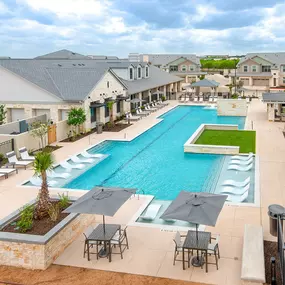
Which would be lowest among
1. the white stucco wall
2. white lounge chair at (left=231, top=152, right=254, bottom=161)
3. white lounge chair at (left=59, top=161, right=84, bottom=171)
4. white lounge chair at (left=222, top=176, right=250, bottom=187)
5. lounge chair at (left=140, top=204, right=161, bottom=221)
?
lounge chair at (left=140, top=204, right=161, bottom=221)

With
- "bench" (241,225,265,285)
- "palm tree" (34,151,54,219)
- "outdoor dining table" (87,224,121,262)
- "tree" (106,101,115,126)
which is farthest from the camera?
"tree" (106,101,115,126)

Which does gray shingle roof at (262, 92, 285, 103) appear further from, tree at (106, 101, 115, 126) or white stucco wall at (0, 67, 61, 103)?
white stucco wall at (0, 67, 61, 103)

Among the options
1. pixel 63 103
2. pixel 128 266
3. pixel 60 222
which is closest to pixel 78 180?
pixel 60 222

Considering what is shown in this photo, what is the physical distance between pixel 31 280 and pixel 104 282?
193 centimetres

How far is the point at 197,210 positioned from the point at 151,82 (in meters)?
42.8

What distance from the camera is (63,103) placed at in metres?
31.4

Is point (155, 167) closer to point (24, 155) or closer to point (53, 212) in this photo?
point (24, 155)

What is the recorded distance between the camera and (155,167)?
22562 millimetres

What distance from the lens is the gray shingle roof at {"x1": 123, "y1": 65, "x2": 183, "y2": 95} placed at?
147ft

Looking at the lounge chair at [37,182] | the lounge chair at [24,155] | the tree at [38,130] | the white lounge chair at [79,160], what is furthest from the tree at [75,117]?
the lounge chair at [37,182]

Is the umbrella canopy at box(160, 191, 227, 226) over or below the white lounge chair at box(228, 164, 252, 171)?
over

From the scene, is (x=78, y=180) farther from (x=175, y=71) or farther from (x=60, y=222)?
(x=175, y=71)

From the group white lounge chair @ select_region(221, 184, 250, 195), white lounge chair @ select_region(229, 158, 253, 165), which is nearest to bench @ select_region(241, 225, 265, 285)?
white lounge chair @ select_region(221, 184, 250, 195)

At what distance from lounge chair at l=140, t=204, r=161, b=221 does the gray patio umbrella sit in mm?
2731
